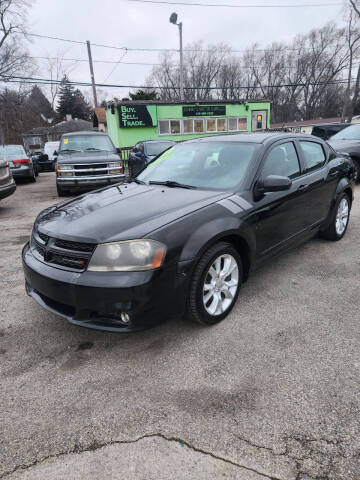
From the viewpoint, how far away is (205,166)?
137 inches

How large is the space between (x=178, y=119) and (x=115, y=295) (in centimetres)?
2034

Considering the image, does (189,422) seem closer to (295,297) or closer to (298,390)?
(298,390)

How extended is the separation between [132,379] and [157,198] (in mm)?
1518

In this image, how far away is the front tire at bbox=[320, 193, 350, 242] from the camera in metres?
4.55

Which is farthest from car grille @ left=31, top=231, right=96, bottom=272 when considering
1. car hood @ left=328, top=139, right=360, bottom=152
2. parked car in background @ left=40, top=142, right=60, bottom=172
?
parked car in background @ left=40, top=142, right=60, bottom=172

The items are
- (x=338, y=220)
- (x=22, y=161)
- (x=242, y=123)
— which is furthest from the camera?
(x=242, y=123)

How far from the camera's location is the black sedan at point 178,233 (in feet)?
7.56

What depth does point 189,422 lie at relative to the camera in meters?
1.93

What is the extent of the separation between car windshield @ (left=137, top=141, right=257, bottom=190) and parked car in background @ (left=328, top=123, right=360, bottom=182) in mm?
6260

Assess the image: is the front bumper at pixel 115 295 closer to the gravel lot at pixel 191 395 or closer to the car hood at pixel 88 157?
the gravel lot at pixel 191 395

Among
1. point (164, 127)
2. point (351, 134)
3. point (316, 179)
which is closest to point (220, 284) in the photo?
point (316, 179)

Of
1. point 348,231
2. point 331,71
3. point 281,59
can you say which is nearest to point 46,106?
point 281,59

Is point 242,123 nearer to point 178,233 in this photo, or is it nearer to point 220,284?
point 220,284

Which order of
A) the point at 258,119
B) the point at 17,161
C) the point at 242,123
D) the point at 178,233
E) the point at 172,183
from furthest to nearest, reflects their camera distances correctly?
the point at 258,119, the point at 242,123, the point at 17,161, the point at 172,183, the point at 178,233
